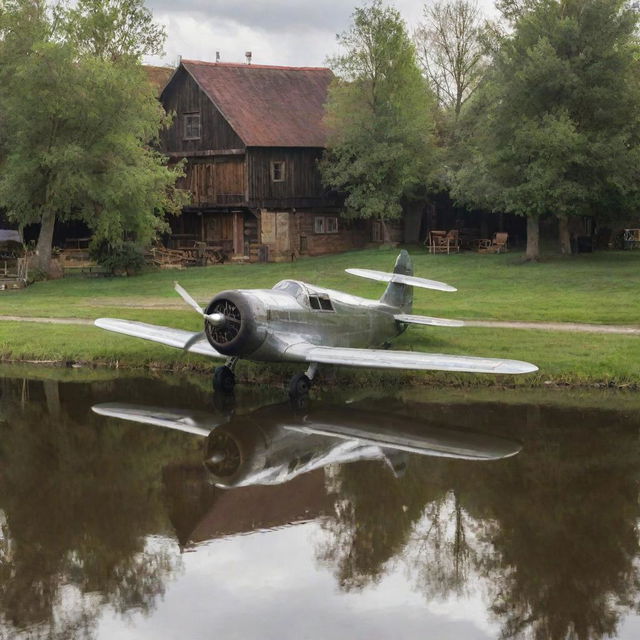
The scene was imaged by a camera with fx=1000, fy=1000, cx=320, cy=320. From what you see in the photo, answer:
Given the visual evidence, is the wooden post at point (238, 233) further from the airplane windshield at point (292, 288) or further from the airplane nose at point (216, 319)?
the airplane nose at point (216, 319)

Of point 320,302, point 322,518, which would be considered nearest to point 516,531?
point 322,518

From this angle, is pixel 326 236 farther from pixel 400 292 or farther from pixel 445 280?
pixel 400 292

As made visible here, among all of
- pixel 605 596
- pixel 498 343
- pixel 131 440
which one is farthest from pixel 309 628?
pixel 498 343

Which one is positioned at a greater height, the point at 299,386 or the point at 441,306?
the point at 441,306

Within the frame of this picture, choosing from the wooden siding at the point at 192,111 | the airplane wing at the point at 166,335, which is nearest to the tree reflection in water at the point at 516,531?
Result: the airplane wing at the point at 166,335

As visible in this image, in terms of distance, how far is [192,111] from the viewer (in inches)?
1928

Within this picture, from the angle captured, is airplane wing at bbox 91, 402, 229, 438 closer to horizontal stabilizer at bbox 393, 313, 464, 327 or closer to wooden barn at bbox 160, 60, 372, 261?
horizontal stabilizer at bbox 393, 313, 464, 327

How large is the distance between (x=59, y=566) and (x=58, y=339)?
14.2 m

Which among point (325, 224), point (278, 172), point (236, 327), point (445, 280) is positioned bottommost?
point (445, 280)

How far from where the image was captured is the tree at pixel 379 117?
47.1m

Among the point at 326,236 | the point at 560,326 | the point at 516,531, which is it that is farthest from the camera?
the point at 326,236

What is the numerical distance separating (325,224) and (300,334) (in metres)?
32.8

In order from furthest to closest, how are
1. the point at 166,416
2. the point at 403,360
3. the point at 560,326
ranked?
1. the point at 560,326
2. the point at 166,416
3. the point at 403,360

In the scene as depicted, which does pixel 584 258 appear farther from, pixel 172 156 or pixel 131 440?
pixel 131 440
